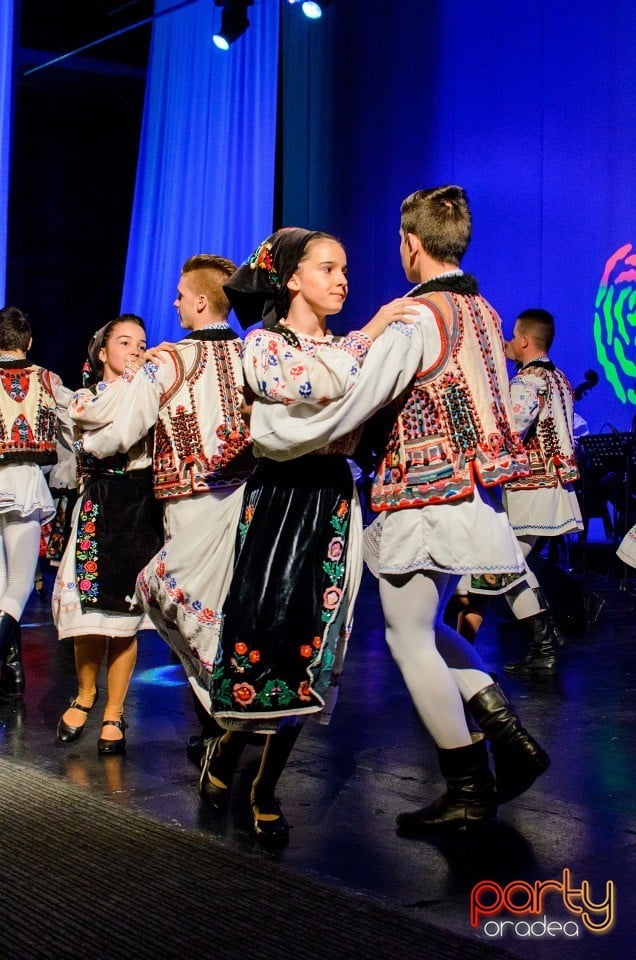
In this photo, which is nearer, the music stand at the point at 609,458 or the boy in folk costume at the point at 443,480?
the boy in folk costume at the point at 443,480

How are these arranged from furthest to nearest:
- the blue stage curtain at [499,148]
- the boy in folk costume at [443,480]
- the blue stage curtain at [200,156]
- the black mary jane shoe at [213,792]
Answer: the blue stage curtain at [200,156] → the blue stage curtain at [499,148] → the black mary jane shoe at [213,792] → the boy in folk costume at [443,480]

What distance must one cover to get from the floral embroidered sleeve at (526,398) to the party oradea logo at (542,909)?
2.60 m

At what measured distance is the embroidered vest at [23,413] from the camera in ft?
13.4

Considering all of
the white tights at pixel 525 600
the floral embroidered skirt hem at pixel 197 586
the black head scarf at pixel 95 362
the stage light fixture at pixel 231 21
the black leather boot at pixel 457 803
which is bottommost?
the black leather boot at pixel 457 803

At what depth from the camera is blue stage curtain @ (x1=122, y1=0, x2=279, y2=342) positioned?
8.66 m

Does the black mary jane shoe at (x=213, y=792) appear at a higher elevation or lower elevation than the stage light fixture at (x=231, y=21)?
lower

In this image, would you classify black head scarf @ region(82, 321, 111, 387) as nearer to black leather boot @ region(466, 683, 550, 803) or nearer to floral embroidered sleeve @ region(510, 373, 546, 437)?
black leather boot @ region(466, 683, 550, 803)

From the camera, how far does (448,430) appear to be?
240 cm

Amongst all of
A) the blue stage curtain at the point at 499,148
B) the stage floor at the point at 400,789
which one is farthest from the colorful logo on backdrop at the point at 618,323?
the stage floor at the point at 400,789

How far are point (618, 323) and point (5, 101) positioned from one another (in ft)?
14.1

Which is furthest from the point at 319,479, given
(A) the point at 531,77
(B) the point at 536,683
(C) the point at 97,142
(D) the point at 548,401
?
(C) the point at 97,142

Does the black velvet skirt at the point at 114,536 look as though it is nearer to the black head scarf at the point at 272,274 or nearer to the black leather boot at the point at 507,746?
the black head scarf at the point at 272,274

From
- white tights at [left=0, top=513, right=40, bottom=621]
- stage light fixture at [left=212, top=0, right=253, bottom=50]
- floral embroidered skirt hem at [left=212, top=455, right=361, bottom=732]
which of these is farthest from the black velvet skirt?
stage light fixture at [left=212, top=0, right=253, bottom=50]

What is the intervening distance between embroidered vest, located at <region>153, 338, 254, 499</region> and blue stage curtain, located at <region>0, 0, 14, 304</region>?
380 cm
